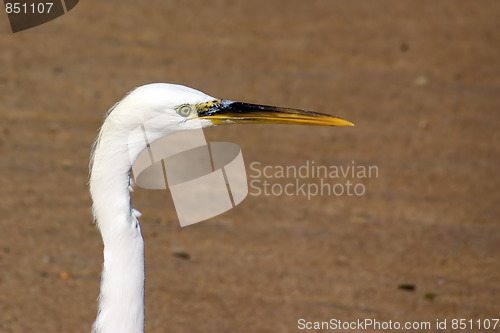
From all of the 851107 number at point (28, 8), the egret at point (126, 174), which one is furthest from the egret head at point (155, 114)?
the 851107 number at point (28, 8)

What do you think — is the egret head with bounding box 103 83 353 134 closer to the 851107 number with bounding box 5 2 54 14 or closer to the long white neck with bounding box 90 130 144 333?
the long white neck with bounding box 90 130 144 333

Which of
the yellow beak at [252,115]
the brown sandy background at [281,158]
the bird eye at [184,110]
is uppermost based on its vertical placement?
the bird eye at [184,110]

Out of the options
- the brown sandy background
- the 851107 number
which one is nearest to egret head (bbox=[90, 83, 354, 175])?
the brown sandy background

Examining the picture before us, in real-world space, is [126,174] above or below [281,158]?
above

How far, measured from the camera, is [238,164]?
633 cm

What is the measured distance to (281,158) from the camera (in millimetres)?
6484

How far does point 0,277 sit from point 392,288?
268 centimetres

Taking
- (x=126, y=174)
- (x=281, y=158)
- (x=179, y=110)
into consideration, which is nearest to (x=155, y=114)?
(x=179, y=110)

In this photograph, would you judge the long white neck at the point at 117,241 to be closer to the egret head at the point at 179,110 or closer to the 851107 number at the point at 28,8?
the egret head at the point at 179,110

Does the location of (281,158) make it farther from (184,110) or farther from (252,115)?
(184,110)

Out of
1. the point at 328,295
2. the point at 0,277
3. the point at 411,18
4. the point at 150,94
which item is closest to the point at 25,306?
the point at 0,277

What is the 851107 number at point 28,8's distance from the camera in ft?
27.6

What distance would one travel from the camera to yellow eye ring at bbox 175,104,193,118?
3.14 meters

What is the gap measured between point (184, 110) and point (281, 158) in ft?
11.1
